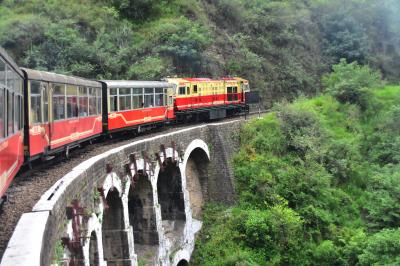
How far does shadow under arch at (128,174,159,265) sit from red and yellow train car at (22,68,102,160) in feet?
7.03

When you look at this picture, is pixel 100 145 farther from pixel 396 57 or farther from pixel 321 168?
pixel 396 57

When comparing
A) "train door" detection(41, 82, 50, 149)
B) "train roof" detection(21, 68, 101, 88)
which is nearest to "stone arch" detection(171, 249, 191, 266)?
"train roof" detection(21, 68, 101, 88)

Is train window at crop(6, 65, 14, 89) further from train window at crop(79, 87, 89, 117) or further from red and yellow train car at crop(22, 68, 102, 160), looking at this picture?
train window at crop(79, 87, 89, 117)

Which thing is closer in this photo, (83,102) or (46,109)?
(46,109)

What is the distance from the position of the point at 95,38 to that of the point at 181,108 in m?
10.3

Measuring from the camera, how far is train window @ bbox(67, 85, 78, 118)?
12578 millimetres

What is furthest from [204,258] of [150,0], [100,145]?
[150,0]

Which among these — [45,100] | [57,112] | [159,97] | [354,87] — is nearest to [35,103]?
[45,100]

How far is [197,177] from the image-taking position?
21.9m

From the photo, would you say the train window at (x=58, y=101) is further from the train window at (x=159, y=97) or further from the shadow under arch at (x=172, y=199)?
the train window at (x=159, y=97)

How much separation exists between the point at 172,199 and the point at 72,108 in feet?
22.8

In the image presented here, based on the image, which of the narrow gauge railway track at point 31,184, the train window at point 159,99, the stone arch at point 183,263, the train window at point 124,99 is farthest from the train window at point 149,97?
the stone arch at point 183,263

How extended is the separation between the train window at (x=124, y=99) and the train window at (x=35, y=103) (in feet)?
22.9

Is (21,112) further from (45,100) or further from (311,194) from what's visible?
(311,194)
